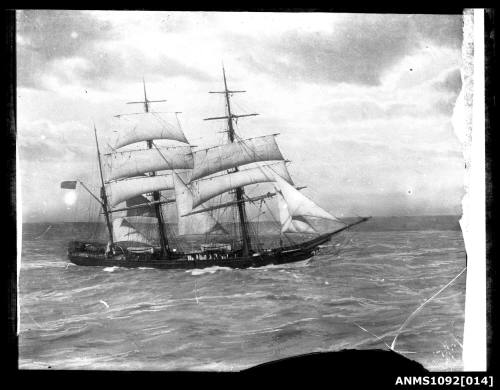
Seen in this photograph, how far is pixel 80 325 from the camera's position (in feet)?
5.30

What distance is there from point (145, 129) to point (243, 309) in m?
0.74

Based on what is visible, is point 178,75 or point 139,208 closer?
point 178,75

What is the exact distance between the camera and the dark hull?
168 centimetres

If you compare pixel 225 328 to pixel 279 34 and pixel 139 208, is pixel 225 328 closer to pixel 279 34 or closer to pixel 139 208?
pixel 139 208

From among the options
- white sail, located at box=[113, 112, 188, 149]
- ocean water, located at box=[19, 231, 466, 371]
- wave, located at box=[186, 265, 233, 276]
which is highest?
white sail, located at box=[113, 112, 188, 149]

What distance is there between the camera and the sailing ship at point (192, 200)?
1678 mm

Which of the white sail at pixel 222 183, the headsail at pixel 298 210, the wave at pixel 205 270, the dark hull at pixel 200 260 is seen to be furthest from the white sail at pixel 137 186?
the headsail at pixel 298 210

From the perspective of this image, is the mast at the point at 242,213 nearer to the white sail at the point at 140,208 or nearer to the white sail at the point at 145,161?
the white sail at the point at 145,161

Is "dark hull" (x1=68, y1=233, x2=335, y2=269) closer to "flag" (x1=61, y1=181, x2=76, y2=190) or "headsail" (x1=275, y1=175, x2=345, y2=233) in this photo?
"headsail" (x1=275, y1=175, x2=345, y2=233)

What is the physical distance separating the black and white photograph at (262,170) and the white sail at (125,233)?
→ 0.02m

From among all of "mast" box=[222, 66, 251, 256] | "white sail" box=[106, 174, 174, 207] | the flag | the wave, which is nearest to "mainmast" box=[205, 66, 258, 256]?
"mast" box=[222, 66, 251, 256]

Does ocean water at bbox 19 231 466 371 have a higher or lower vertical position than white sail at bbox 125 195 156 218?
lower

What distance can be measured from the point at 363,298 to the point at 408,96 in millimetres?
746

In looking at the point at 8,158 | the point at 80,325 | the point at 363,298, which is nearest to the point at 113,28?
the point at 8,158
